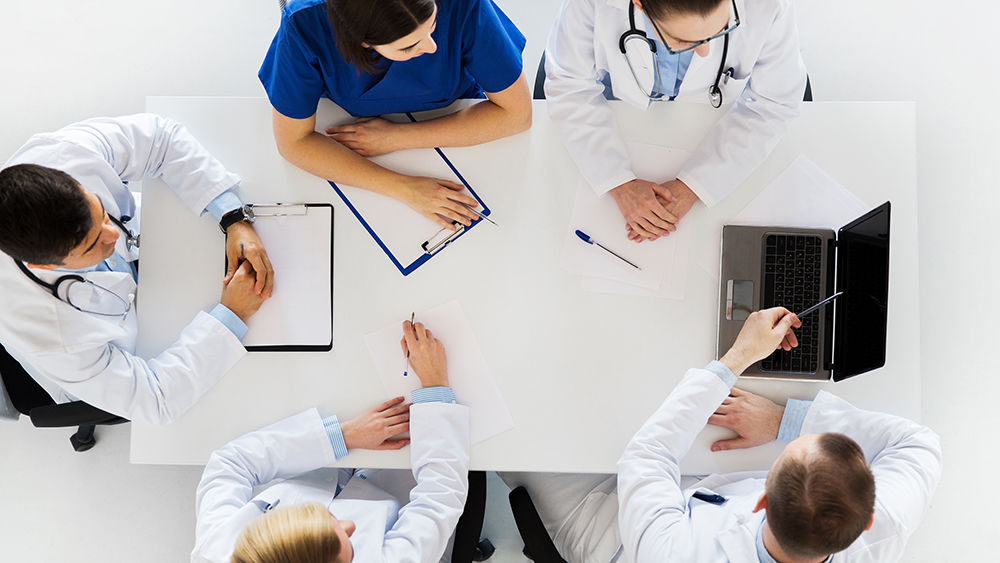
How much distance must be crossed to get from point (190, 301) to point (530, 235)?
29.9 inches

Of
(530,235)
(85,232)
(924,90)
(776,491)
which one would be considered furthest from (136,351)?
(924,90)

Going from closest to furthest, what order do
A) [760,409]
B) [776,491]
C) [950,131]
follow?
1. [776,491]
2. [760,409]
3. [950,131]

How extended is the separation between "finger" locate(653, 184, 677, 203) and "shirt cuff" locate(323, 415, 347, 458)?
0.85 m

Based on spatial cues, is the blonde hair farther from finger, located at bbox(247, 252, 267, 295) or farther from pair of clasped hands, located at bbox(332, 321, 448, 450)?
finger, located at bbox(247, 252, 267, 295)

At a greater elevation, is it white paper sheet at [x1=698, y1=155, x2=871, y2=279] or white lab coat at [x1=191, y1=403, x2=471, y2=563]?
white paper sheet at [x1=698, y1=155, x2=871, y2=279]

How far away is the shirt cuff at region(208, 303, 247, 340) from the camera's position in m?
1.40

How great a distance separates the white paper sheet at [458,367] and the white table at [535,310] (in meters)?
0.02

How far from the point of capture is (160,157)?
4.75 feet

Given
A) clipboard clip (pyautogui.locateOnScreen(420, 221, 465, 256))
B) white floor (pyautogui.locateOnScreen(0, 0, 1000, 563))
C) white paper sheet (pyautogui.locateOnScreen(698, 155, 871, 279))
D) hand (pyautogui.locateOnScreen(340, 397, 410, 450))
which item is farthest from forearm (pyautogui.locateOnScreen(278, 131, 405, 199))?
white floor (pyautogui.locateOnScreen(0, 0, 1000, 563))

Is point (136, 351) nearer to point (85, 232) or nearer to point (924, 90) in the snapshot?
→ point (85, 232)

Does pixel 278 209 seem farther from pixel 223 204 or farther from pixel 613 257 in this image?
pixel 613 257

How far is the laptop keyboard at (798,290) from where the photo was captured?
1.42 m

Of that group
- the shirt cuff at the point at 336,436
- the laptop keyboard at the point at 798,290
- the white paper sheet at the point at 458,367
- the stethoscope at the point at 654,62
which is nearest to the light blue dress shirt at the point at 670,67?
the stethoscope at the point at 654,62

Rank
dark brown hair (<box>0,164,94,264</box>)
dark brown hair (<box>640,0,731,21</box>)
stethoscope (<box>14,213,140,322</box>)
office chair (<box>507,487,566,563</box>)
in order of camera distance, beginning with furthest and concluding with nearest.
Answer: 1. office chair (<box>507,487,566,563</box>)
2. stethoscope (<box>14,213,140,322</box>)
3. dark brown hair (<box>0,164,94,264</box>)
4. dark brown hair (<box>640,0,731,21</box>)
